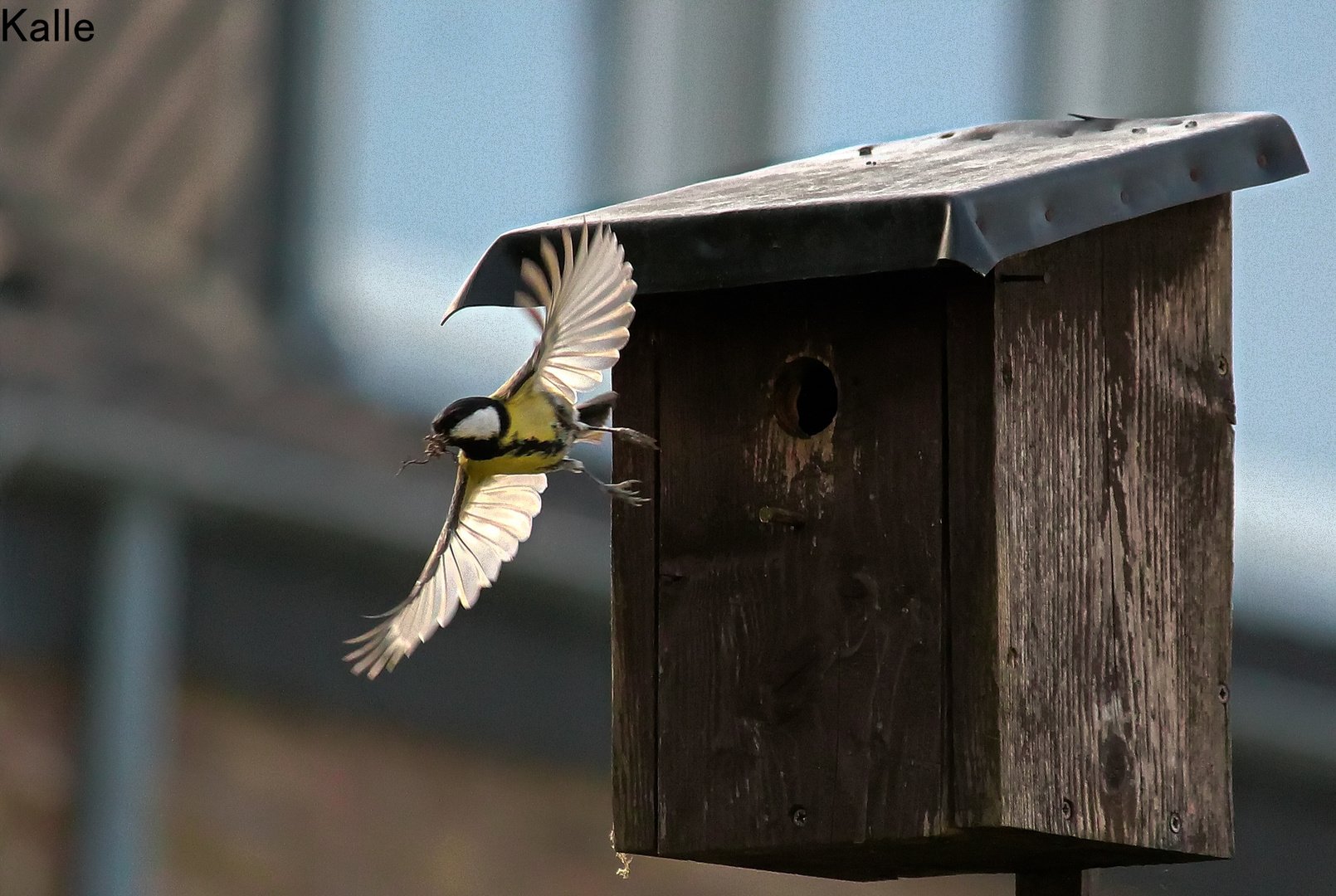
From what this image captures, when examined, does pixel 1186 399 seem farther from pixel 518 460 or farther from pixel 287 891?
pixel 287 891

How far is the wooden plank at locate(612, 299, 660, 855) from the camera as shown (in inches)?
→ 134

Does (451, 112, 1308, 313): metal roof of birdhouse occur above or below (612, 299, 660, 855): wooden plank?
above

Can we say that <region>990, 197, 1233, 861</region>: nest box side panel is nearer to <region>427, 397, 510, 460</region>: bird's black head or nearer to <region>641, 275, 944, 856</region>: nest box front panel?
<region>641, 275, 944, 856</region>: nest box front panel

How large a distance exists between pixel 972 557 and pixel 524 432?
80cm

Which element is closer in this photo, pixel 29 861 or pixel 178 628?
pixel 29 861

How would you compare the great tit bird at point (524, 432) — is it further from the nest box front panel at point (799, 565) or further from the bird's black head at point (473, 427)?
the nest box front panel at point (799, 565)

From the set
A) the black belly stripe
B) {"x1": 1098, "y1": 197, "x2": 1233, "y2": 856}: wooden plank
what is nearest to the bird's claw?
the black belly stripe

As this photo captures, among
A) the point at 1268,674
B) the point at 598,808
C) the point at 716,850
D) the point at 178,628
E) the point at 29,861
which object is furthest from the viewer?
the point at 1268,674

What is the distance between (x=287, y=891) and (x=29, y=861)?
0.89 metres

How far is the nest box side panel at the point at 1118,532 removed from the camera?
320cm

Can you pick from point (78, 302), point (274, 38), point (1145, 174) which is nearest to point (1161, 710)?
point (1145, 174)

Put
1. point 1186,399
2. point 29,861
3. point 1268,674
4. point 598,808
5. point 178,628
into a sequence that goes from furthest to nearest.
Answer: point 1268,674, point 598,808, point 178,628, point 29,861, point 1186,399

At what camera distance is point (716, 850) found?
3.33 m

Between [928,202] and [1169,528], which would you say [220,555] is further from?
[928,202]
